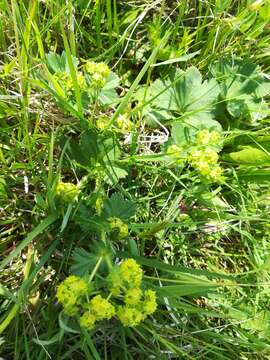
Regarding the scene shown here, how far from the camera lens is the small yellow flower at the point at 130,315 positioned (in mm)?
1257

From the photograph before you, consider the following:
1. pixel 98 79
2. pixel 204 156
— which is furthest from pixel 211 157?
pixel 98 79

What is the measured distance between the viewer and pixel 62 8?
1.58 metres

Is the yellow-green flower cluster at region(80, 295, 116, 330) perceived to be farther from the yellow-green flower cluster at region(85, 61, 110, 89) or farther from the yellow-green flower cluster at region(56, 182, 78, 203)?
the yellow-green flower cluster at region(85, 61, 110, 89)

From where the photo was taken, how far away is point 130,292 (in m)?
1.27

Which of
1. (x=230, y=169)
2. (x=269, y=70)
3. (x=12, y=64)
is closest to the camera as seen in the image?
(x=12, y=64)

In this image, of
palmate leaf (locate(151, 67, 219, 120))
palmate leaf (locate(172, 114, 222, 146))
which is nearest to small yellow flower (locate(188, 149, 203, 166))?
palmate leaf (locate(172, 114, 222, 146))

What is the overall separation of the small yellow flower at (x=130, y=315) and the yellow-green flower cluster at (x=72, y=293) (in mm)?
109

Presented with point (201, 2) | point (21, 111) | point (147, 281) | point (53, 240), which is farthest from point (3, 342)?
point (201, 2)

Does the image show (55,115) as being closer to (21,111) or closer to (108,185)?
(21,111)

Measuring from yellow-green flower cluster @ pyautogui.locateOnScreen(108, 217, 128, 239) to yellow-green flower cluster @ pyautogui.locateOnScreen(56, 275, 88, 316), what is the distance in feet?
0.78

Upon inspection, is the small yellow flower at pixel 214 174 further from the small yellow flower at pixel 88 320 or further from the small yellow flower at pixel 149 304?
the small yellow flower at pixel 88 320

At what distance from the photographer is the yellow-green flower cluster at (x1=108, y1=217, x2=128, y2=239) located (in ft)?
4.76

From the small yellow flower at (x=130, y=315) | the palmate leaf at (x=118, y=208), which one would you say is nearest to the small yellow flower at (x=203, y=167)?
the palmate leaf at (x=118, y=208)

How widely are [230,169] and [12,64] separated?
2.67 feet
